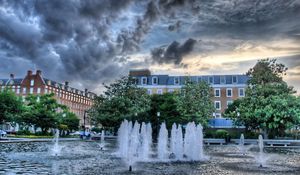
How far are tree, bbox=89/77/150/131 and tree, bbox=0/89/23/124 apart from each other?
549 inches

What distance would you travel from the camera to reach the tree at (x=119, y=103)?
49906 millimetres

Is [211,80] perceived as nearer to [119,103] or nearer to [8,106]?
[119,103]

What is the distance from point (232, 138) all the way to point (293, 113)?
9.99 m

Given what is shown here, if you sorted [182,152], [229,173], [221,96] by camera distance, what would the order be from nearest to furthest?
[229,173], [182,152], [221,96]

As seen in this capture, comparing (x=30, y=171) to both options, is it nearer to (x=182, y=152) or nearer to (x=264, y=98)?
(x=182, y=152)

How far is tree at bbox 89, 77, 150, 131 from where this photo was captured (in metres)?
49.9

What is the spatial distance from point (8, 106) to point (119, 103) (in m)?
16.9

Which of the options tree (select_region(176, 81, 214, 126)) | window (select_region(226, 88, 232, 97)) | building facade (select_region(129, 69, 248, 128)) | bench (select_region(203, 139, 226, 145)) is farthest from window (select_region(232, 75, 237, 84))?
bench (select_region(203, 139, 226, 145))

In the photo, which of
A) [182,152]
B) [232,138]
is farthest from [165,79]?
[182,152]

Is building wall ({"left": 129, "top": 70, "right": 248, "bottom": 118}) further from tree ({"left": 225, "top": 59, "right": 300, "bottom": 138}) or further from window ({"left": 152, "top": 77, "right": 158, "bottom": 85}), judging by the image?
tree ({"left": 225, "top": 59, "right": 300, "bottom": 138})

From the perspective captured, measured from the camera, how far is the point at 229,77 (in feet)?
229

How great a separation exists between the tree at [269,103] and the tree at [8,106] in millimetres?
28016

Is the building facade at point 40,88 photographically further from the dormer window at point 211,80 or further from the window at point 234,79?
the window at point 234,79

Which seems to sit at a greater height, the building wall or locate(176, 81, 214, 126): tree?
the building wall
